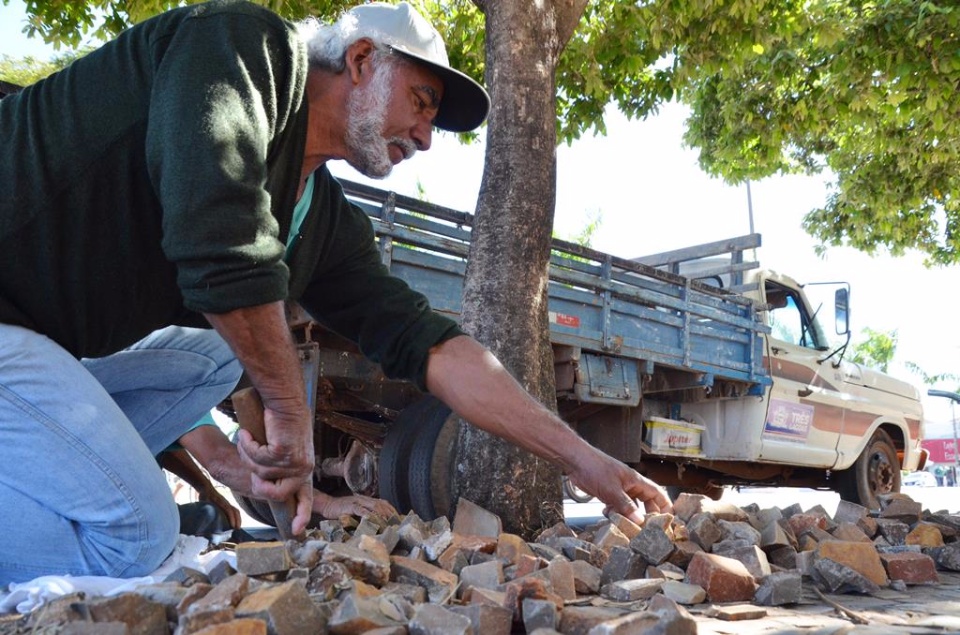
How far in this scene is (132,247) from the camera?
205 cm

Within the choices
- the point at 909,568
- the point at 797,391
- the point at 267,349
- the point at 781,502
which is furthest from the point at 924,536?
the point at 781,502

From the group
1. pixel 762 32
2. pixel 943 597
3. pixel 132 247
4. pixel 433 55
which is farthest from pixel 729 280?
pixel 132 247

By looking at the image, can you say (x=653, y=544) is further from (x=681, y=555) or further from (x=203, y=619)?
(x=203, y=619)

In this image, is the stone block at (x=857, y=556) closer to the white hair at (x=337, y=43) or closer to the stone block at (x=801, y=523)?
the stone block at (x=801, y=523)

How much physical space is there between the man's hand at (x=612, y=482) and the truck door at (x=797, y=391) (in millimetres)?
5792

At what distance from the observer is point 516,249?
4402 mm

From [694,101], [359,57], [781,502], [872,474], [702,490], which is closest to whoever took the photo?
[359,57]

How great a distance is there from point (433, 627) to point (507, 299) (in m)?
2.67

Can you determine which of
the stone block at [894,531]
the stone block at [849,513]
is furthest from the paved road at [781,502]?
the stone block at [894,531]

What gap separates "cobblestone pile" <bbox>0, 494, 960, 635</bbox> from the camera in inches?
70.8

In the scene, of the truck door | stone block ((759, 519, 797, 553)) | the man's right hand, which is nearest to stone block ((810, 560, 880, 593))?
stone block ((759, 519, 797, 553))

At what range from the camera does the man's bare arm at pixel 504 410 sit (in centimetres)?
245

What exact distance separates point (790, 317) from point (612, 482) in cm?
704

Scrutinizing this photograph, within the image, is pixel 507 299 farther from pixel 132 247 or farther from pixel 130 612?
pixel 130 612
